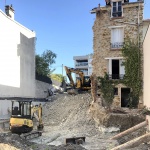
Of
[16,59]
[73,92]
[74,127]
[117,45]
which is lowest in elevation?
[74,127]

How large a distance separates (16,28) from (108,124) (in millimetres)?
14130

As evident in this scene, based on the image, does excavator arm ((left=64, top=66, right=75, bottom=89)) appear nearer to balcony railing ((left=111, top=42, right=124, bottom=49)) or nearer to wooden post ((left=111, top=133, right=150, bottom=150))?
balcony railing ((left=111, top=42, right=124, bottom=49))

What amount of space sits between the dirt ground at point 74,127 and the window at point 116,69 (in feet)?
10.4

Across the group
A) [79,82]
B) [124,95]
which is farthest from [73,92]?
[124,95]

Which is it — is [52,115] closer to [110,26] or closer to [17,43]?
[17,43]

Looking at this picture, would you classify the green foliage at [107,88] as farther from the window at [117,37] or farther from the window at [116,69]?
the window at [117,37]

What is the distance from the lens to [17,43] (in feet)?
93.2

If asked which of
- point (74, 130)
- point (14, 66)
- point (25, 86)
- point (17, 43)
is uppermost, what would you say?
point (17, 43)

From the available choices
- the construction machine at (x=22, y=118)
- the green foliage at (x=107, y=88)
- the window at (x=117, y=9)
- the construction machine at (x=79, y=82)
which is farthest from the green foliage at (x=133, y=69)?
the construction machine at (x=22, y=118)

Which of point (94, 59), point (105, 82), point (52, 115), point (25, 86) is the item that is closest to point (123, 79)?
point (105, 82)

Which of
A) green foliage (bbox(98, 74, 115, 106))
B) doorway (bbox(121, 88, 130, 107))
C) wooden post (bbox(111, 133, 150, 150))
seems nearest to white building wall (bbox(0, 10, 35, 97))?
green foliage (bbox(98, 74, 115, 106))

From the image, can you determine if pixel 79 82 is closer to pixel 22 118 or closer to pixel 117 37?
pixel 117 37

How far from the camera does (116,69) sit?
1121 inches

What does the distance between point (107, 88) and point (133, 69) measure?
118 inches
